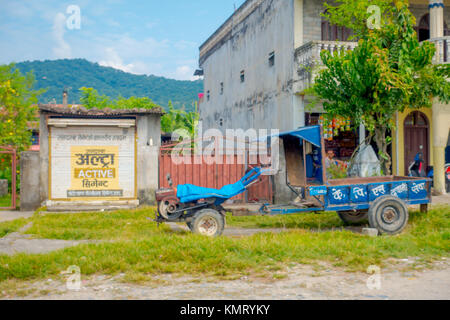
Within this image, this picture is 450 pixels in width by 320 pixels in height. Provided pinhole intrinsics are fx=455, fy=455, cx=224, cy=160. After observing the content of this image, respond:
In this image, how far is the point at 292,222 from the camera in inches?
450

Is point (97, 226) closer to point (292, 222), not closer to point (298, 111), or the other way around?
point (292, 222)

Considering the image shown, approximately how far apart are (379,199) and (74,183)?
9.35m

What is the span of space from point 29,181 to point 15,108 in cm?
640

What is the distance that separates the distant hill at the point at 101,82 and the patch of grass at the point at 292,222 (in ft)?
231

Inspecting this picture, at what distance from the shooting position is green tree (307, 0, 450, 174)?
11.2 metres

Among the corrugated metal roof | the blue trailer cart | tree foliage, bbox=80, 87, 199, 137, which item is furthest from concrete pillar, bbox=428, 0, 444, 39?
tree foliage, bbox=80, 87, 199, 137

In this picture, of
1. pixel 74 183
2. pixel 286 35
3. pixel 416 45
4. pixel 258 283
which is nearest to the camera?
pixel 258 283

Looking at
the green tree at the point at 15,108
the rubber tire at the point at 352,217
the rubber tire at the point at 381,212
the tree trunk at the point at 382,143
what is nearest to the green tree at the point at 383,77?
the tree trunk at the point at 382,143

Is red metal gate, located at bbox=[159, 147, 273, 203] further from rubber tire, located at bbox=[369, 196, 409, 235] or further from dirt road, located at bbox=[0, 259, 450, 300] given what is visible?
dirt road, located at bbox=[0, 259, 450, 300]
